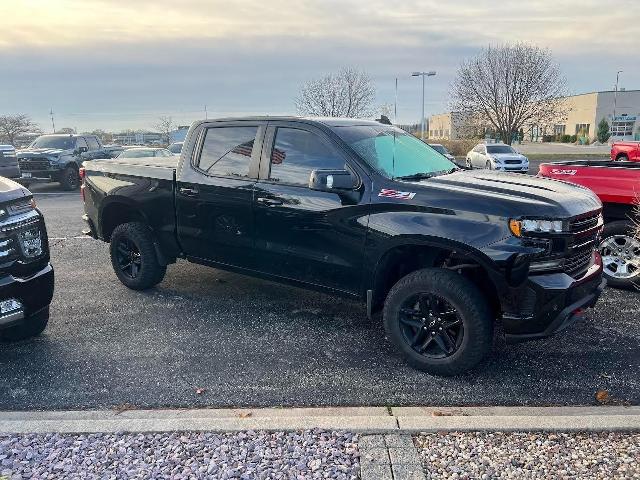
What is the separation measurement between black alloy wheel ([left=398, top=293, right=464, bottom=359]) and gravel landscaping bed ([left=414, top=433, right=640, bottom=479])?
3.04 ft

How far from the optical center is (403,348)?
401cm

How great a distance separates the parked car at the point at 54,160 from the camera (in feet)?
54.2

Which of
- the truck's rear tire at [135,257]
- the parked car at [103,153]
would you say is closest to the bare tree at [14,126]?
the parked car at [103,153]

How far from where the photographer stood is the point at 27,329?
15.1 ft

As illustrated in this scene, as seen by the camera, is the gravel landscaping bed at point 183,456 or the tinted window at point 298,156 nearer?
the gravel landscaping bed at point 183,456

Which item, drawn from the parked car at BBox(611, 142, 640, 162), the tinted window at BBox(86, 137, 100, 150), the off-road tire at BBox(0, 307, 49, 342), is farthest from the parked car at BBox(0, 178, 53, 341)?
the tinted window at BBox(86, 137, 100, 150)

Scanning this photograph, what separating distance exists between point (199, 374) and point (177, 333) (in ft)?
2.97

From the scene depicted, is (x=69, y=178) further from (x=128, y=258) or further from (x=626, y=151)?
(x=626, y=151)

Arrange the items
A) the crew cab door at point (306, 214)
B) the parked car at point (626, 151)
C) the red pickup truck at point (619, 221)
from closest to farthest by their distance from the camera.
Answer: the crew cab door at point (306, 214)
the red pickup truck at point (619, 221)
the parked car at point (626, 151)

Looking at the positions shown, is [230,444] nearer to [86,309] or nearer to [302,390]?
[302,390]

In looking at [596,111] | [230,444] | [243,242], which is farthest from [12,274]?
[596,111]

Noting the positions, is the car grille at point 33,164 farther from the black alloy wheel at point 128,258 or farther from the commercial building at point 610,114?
the commercial building at point 610,114

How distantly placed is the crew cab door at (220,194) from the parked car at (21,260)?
1365 mm

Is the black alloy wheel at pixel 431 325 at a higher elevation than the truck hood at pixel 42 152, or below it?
below
